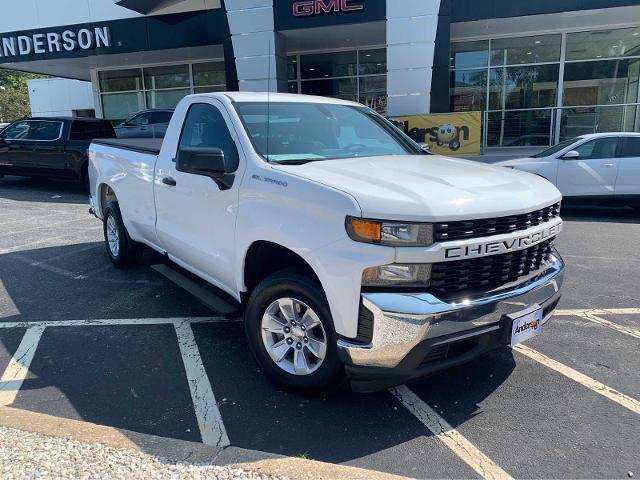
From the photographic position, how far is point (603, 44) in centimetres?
1702

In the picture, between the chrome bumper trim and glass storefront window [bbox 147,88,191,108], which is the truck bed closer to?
the chrome bumper trim

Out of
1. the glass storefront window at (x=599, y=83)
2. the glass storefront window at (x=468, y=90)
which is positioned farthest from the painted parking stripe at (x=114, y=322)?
the glass storefront window at (x=599, y=83)

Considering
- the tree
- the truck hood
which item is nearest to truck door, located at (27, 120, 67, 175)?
the truck hood

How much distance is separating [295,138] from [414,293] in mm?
1715

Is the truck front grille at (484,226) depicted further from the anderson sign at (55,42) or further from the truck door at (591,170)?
the anderson sign at (55,42)

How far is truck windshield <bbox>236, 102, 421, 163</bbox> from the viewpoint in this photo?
12.4 ft

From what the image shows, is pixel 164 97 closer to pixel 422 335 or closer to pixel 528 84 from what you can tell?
pixel 528 84

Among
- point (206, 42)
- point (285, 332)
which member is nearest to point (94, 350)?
point (285, 332)

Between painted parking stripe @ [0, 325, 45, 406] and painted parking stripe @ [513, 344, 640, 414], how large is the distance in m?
3.70

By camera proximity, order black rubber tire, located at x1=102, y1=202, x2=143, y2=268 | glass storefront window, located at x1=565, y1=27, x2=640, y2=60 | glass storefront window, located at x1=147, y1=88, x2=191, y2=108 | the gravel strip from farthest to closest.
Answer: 1. glass storefront window, located at x1=147, y1=88, x2=191, y2=108
2. glass storefront window, located at x1=565, y1=27, x2=640, y2=60
3. black rubber tire, located at x1=102, y1=202, x2=143, y2=268
4. the gravel strip

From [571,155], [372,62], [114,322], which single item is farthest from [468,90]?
[114,322]

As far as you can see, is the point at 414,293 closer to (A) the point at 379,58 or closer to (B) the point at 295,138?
(B) the point at 295,138

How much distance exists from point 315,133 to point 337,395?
200cm

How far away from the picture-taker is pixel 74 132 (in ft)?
41.5
